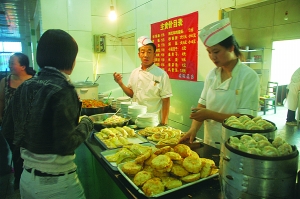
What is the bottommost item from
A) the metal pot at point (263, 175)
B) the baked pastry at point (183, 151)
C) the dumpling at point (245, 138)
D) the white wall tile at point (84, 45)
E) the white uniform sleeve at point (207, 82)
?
the baked pastry at point (183, 151)

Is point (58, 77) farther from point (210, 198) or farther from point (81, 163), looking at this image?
point (81, 163)

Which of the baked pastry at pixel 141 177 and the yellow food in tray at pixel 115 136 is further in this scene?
the yellow food in tray at pixel 115 136

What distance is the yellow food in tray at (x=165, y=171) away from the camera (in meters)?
1.18

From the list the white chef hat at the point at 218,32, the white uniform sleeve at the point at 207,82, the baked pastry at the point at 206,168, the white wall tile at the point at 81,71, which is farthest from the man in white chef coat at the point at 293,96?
the baked pastry at the point at 206,168

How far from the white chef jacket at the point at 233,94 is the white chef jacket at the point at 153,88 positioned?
1096mm

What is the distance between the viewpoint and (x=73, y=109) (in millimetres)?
1324

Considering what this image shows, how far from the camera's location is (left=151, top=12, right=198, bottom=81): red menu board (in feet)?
10.7

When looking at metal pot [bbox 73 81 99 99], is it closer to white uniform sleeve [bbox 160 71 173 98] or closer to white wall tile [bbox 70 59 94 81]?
white uniform sleeve [bbox 160 71 173 98]

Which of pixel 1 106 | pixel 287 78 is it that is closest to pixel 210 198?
pixel 1 106

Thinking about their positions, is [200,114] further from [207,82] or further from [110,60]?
[110,60]

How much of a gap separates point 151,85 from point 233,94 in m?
1.54

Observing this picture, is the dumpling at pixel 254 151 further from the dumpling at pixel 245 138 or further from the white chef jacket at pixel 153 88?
the white chef jacket at pixel 153 88

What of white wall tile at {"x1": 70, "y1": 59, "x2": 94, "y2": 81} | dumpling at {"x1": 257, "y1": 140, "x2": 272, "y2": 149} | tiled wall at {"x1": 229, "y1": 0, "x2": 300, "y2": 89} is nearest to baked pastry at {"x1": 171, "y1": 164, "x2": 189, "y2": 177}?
dumpling at {"x1": 257, "y1": 140, "x2": 272, "y2": 149}

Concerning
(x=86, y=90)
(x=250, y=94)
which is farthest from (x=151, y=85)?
(x=250, y=94)
